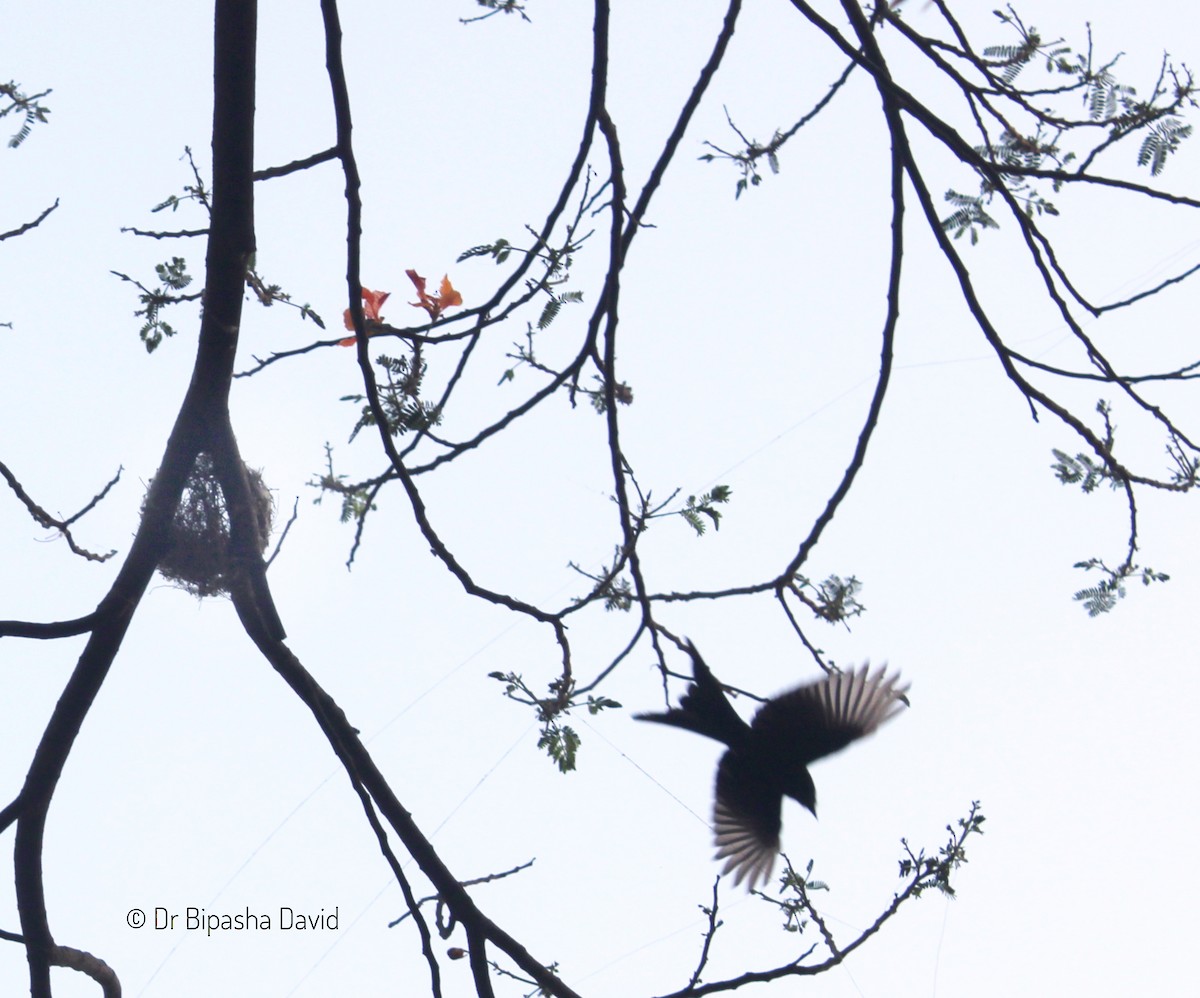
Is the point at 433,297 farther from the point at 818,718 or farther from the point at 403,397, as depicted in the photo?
the point at 818,718

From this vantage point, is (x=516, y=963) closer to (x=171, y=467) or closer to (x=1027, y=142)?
(x=171, y=467)

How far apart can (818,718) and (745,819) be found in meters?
0.60

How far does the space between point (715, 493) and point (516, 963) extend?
1.09 meters

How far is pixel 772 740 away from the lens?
3.67 m

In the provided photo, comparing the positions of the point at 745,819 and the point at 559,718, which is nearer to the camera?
the point at 559,718

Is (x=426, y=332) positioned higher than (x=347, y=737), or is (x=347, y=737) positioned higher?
(x=426, y=332)

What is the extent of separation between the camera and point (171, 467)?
2756mm

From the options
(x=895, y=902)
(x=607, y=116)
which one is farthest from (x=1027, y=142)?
(x=895, y=902)

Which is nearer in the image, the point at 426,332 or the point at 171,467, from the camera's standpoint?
the point at 426,332

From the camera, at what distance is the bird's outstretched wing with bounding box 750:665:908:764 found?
3657 mm

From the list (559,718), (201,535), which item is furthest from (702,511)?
(201,535)

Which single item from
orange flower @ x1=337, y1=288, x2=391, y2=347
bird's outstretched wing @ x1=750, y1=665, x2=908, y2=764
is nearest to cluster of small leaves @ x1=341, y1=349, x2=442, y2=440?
orange flower @ x1=337, y1=288, x2=391, y2=347

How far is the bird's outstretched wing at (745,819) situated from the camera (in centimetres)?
378

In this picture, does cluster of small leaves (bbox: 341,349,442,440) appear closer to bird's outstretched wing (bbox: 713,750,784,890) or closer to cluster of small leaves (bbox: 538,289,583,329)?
cluster of small leaves (bbox: 538,289,583,329)
